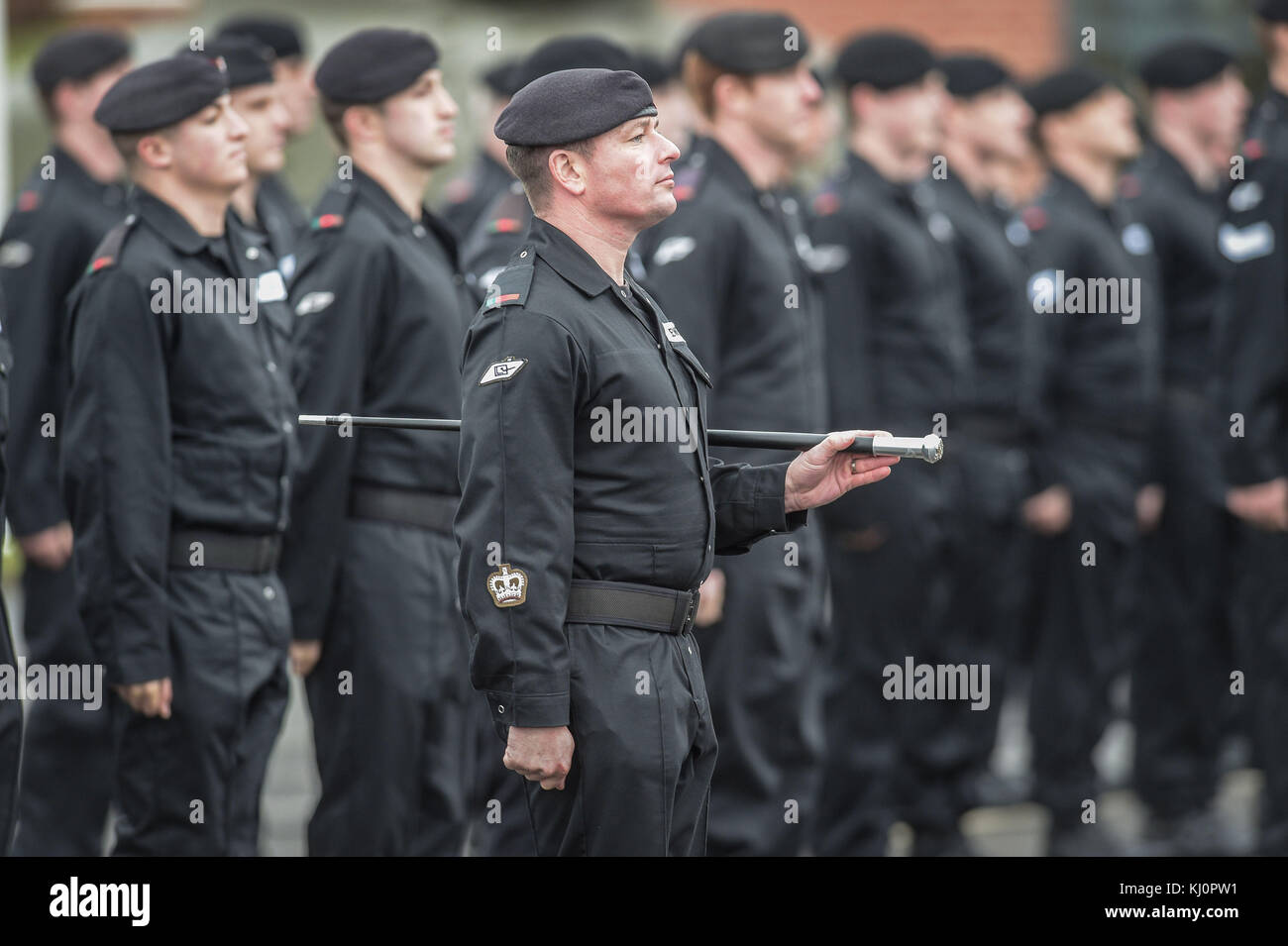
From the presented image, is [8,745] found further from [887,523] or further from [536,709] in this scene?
[887,523]

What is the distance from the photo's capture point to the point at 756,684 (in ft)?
19.0

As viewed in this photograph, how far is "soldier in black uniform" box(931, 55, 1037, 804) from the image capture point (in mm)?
7598

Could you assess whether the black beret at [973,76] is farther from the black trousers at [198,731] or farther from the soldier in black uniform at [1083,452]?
the black trousers at [198,731]

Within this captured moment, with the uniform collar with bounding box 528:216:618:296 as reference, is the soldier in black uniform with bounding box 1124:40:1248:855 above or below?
below

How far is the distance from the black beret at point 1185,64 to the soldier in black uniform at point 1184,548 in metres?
0.37

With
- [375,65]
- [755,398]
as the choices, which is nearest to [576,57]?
[375,65]

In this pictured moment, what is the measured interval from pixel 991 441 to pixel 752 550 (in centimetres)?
224

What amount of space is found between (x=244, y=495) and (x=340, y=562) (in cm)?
47

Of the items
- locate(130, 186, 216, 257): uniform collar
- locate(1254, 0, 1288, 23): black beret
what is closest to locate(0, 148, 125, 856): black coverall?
locate(130, 186, 216, 257): uniform collar

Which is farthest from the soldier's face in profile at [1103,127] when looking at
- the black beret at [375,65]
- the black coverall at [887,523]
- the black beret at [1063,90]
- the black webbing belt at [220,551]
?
the black webbing belt at [220,551]

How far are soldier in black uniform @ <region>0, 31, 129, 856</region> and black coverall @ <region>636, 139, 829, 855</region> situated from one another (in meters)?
1.81

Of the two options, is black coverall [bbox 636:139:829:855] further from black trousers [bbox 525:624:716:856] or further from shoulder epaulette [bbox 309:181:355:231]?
black trousers [bbox 525:624:716:856]
